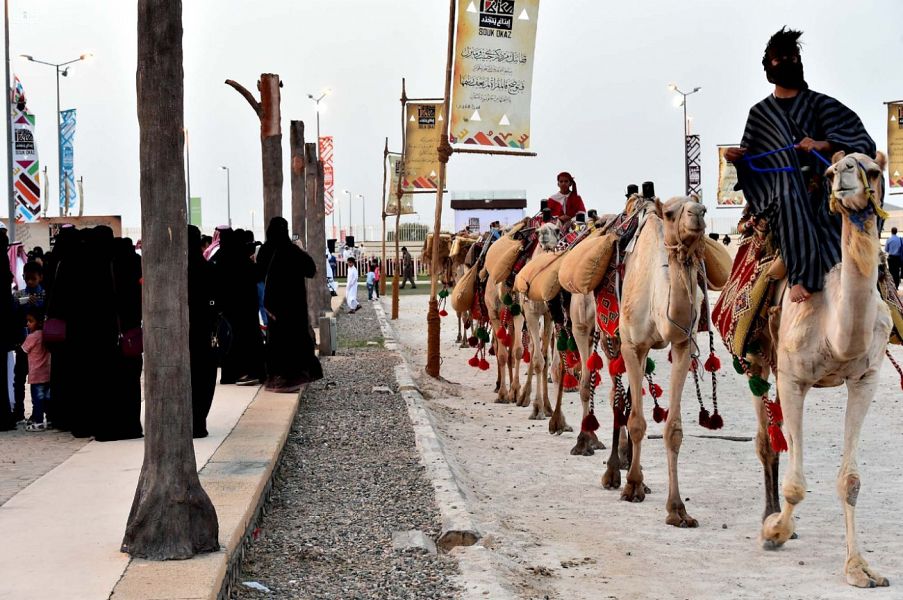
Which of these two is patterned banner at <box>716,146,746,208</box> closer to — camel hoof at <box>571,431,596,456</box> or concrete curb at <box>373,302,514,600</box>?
concrete curb at <box>373,302,514,600</box>

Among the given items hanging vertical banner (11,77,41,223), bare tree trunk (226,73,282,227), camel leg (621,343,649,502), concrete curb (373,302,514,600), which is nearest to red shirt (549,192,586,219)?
concrete curb (373,302,514,600)

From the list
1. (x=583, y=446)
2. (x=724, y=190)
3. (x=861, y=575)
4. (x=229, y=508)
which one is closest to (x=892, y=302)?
(x=861, y=575)

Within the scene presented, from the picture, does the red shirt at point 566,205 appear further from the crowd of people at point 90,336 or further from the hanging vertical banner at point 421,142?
the hanging vertical banner at point 421,142

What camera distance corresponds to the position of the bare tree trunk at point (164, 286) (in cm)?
645

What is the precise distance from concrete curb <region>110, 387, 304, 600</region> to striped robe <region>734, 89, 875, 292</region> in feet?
11.2

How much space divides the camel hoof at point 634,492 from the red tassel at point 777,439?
1.54 meters

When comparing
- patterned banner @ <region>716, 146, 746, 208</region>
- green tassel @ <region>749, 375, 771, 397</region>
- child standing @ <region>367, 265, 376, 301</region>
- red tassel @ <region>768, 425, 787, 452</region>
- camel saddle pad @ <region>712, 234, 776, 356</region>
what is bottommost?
child standing @ <region>367, 265, 376, 301</region>

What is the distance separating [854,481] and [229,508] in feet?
11.5

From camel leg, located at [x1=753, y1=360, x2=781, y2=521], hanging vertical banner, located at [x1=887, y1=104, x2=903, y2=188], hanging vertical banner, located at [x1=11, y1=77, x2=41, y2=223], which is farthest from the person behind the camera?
hanging vertical banner, located at [x1=887, y1=104, x2=903, y2=188]

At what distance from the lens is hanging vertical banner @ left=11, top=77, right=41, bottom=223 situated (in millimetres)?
25828

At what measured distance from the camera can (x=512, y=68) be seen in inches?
655

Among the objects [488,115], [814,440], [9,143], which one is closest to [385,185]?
[9,143]

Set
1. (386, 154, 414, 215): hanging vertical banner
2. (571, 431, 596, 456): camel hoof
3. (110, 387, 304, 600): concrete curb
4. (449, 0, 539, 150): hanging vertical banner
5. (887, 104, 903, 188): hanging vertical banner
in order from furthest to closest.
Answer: (386, 154, 414, 215): hanging vertical banner, (887, 104, 903, 188): hanging vertical banner, (449, 0, 539, 150): hanging vertical banner, (571, 431, 596, 456): camel hoof, (110, 387, 304, 600): concrete curb

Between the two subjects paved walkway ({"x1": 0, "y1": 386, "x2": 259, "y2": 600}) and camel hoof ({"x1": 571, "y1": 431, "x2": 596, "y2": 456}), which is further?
camel hoof ({"x1": 571, "y1": 431, "x2": 596, "y2": 456})
